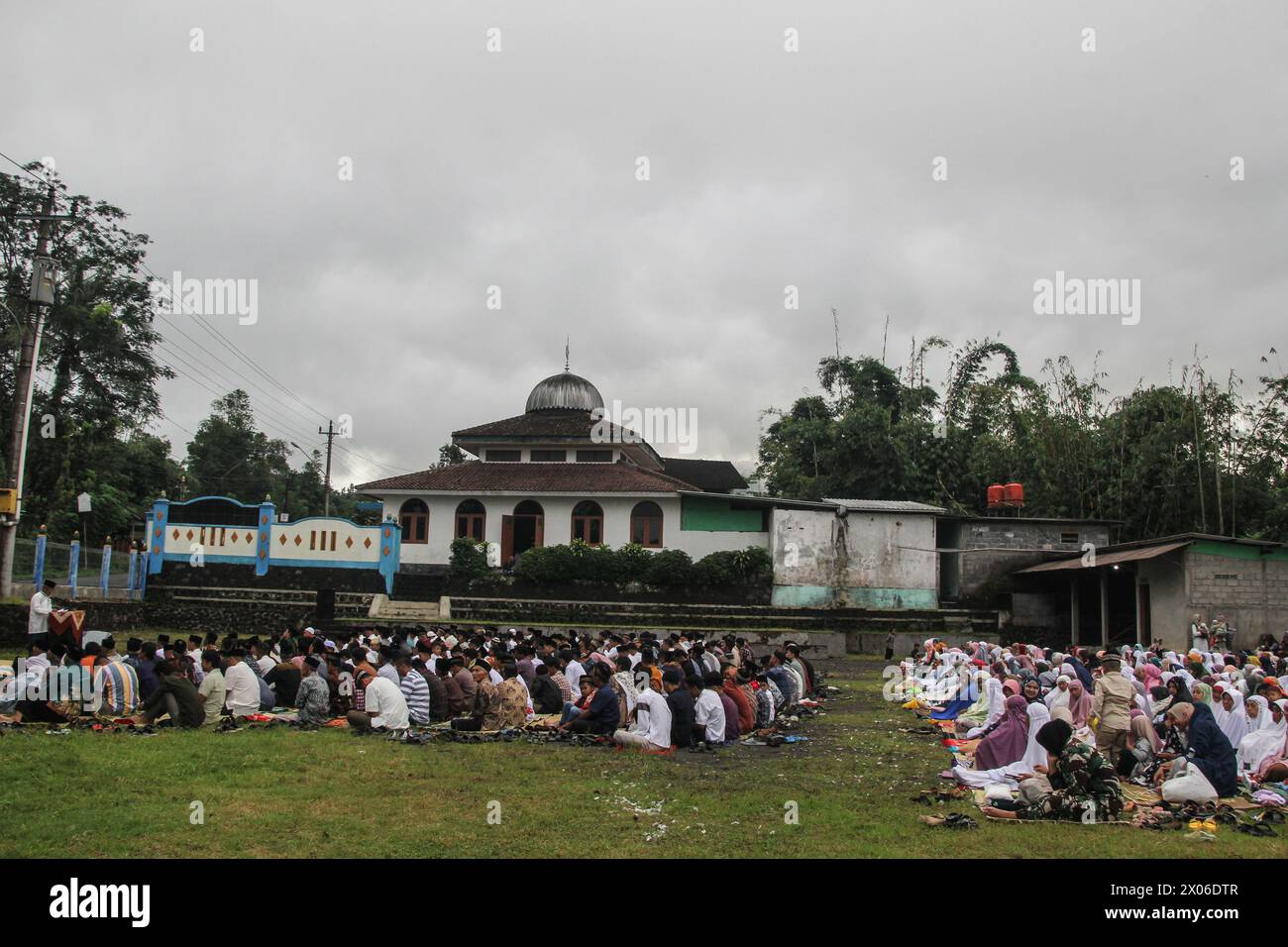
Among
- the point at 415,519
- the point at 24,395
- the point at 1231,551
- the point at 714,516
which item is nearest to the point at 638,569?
the point at 714,516

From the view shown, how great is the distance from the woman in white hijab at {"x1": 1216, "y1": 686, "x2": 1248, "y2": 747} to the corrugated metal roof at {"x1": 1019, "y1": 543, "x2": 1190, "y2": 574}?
10.8m

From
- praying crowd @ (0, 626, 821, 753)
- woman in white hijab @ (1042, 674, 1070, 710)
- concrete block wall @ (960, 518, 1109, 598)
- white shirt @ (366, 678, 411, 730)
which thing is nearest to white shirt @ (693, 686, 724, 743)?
praying crowd @ (0, 626, 821, 753)

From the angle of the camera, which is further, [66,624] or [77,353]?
[77,353]

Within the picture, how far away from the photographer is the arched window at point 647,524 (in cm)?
3300

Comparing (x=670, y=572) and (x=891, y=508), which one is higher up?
(x=891, y=508)

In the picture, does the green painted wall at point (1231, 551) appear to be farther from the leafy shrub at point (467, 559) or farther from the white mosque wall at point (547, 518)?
the leafy shrub at point (467, 559)

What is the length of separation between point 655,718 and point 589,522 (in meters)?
21.5

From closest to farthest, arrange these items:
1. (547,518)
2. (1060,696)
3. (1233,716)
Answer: (1233,716) → (1060,696) → (547,518)

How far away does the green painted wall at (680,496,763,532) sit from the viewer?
32562 mm

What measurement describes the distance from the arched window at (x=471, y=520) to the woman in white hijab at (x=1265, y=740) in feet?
84.4

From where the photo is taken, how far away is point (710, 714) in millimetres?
12555

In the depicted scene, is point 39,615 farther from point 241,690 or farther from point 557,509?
point 557,509

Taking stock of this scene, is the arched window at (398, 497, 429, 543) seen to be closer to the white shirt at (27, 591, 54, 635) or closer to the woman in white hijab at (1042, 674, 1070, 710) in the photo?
the white shirt at (27, 591, 54, 635)

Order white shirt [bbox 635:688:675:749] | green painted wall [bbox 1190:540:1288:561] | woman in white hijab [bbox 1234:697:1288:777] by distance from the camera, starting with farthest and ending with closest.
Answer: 1. green painted wall [bbox 1190:540:1288:561]
2. white shirt [bbox 635:688:675:749]
3. woman in white hijab [bbox 1234:697:1288:777]
